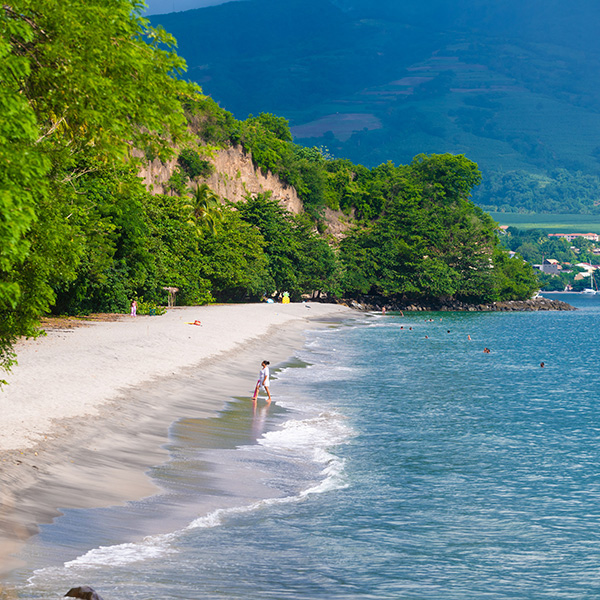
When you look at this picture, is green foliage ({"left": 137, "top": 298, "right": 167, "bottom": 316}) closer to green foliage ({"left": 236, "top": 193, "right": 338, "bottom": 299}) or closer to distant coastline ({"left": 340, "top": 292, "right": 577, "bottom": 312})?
Result: green foliage ({"left": 236, "top": 193, "right": 338, "bottom": 299})

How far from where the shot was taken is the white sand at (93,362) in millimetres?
17766

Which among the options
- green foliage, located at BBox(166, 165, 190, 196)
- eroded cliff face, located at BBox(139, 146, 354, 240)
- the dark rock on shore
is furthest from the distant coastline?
green foliage, located at BBox(166, 165, 190, 196)

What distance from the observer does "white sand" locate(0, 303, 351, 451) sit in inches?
699

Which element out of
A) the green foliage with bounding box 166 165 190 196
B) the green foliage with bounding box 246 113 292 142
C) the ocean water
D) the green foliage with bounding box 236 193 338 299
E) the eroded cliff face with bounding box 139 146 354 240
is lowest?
the ocean water

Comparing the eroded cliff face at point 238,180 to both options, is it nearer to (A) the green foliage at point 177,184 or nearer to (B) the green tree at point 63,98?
(A) the green foliage at point 177,184

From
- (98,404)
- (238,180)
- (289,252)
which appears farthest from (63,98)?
(238,180)

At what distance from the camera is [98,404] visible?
20328mm

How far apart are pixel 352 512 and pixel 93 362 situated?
50.5 ft

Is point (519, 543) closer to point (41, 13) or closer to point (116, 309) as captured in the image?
point (41, 13)

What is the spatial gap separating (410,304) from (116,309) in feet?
237

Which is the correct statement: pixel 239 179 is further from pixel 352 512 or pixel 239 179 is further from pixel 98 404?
pixel 352 512

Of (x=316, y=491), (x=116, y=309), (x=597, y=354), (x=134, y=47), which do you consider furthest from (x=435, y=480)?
(x=597, y=354)

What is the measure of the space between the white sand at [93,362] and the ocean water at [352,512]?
9.92ft

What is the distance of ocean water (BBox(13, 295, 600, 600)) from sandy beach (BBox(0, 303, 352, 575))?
0.65 meters
